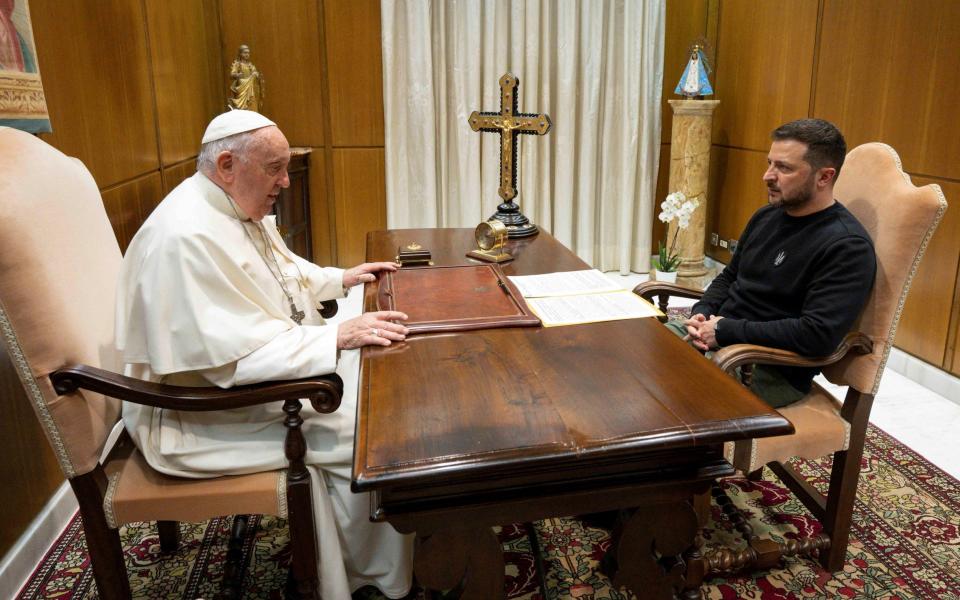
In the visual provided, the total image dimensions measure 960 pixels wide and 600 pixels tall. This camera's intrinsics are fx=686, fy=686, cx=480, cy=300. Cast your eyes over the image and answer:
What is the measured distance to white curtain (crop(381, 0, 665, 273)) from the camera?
507 centimetres

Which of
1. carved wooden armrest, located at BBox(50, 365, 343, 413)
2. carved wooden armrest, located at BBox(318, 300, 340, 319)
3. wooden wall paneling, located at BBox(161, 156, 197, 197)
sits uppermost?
wooden wall paneling, located at BBox(161, 156, 197, 197)

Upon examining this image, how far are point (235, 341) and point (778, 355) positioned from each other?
4.50ft

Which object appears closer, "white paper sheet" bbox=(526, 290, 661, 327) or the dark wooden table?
the dark wooden table

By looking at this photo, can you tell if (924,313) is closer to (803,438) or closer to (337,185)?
(803,438)

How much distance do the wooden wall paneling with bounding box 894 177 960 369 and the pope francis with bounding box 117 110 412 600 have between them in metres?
2.97

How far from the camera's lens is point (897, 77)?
11.9 feet

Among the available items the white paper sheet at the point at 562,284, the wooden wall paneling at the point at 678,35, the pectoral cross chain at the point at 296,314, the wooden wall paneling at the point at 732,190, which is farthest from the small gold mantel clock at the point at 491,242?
the wooden wall paneling at the point at 678,35

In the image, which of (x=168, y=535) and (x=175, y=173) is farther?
(x=175, y=173)

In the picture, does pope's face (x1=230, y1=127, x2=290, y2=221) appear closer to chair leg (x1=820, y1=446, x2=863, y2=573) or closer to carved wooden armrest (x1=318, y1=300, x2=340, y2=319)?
carved wooden armrest (x1=318, y1=300, x2=340, y2=319)

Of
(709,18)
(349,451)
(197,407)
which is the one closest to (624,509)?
(349,451)

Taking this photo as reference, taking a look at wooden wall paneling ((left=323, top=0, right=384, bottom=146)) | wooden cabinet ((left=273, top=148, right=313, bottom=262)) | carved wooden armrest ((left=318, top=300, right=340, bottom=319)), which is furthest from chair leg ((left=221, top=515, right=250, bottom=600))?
wooden wall paneling ((left=323, top=0, right=384, bottom=146))

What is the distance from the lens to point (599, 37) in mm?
5176

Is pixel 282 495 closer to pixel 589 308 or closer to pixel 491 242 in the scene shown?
pixel 589 308

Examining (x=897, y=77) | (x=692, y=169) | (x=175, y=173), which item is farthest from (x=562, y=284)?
(x=692, y=169)
